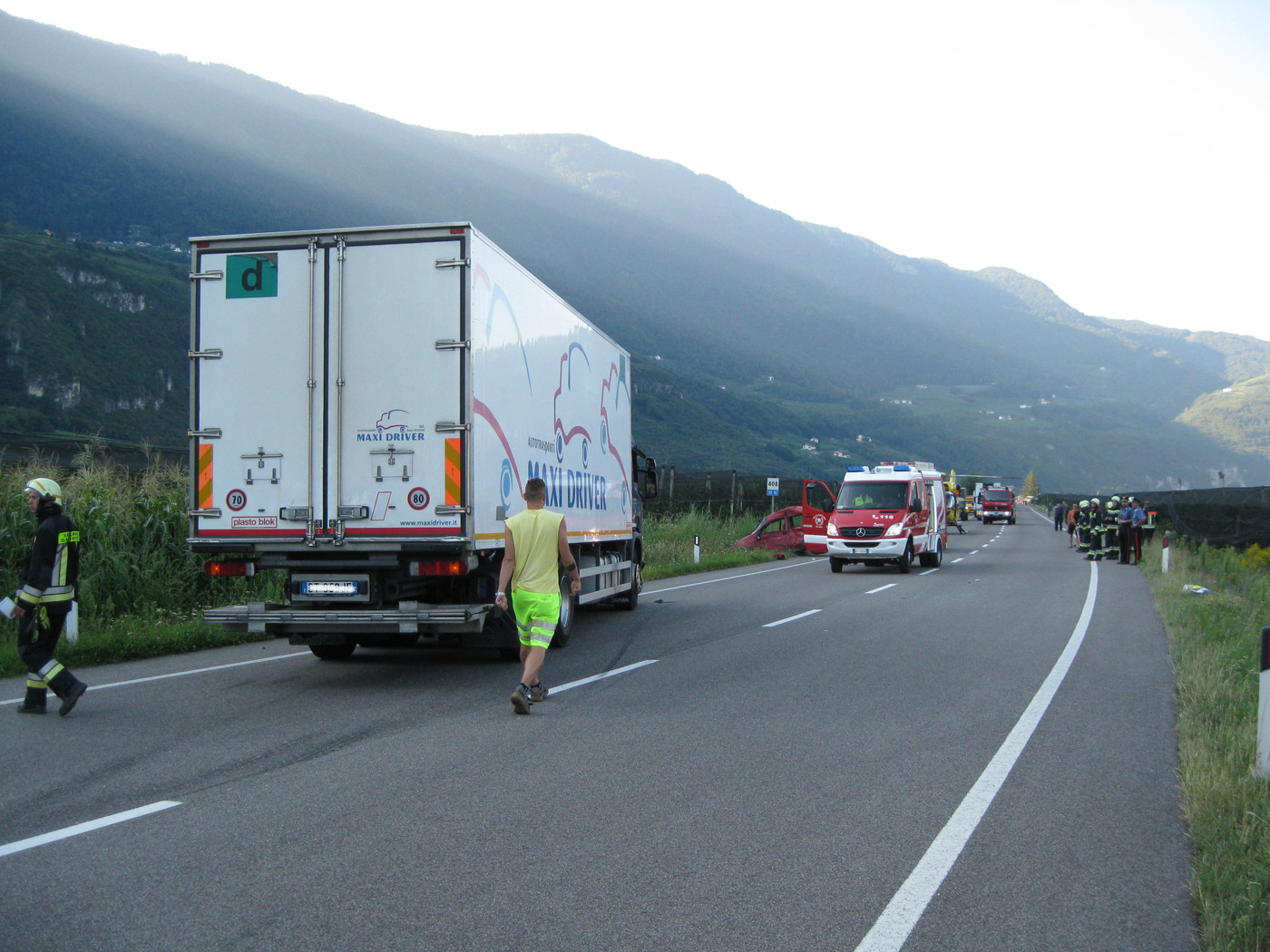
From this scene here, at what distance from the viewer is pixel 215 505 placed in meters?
9.05

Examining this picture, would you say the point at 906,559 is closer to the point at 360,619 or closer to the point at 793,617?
the point at 793,617

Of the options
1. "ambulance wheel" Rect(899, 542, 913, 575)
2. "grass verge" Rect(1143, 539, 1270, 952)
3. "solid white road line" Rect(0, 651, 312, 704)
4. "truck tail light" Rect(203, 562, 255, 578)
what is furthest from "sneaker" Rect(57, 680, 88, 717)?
"ambulance wheel" Rect(899, 542, 913, 575)

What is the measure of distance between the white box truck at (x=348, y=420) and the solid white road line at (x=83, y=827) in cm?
344

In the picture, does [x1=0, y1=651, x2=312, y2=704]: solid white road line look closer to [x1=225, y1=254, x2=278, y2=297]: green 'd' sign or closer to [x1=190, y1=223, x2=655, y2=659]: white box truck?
[x1=190, y1=223, x2=655, y2=659]: white box truck

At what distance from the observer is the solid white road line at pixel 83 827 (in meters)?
4.67

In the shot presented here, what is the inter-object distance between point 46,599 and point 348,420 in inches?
104

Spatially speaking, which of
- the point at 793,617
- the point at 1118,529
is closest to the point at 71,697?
the point at 793,617

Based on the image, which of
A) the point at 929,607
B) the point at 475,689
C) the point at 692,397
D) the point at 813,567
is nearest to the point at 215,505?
the point at 475,689

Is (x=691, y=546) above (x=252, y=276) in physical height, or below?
below

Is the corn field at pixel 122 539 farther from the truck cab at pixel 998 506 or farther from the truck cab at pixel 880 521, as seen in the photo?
the truck cab at pixel 998 506

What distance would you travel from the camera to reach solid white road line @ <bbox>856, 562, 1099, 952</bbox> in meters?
3.82

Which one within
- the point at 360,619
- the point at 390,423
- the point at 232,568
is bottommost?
the point at 360,619

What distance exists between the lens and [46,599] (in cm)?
762

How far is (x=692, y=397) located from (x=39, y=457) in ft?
547
